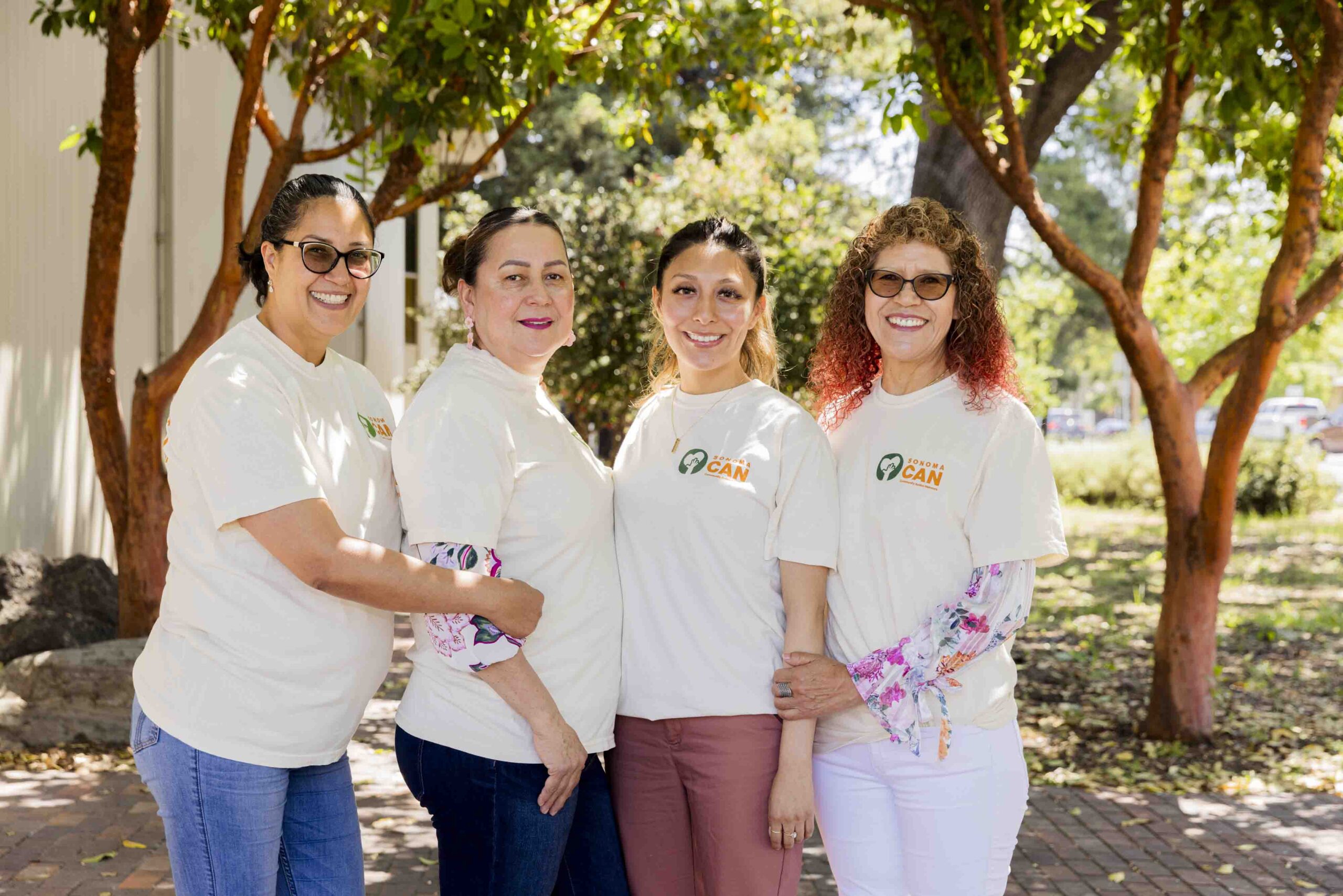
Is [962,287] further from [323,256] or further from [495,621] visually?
[323,256]

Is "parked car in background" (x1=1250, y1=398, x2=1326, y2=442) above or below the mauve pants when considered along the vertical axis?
above

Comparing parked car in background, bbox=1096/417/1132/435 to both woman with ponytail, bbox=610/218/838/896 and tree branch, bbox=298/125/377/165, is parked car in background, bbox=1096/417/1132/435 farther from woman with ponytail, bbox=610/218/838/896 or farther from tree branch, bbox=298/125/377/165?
woman with ponytail, bbox=610/218/838/896

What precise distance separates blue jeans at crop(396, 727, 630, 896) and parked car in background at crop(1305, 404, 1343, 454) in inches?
986

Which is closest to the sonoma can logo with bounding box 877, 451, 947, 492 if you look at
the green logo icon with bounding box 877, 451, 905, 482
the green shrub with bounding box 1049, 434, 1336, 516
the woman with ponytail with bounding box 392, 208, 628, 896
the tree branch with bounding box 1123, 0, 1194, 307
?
the green logo icon with bounding box 877, 451, 905, 482

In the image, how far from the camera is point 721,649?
2.85 m

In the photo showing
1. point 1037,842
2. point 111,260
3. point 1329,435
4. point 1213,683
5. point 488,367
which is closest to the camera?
point 488,367

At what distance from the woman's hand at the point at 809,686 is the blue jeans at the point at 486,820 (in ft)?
1.69

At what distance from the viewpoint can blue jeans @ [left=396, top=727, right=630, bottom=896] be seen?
265 centimetres

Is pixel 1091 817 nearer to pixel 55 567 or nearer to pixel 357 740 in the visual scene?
pixel 357 740

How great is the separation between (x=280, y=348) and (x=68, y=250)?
7.43 meters

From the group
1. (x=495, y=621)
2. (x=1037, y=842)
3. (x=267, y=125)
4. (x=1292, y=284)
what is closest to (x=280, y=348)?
(x=495, y=621)

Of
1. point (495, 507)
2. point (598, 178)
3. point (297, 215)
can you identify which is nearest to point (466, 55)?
point (297, 215)

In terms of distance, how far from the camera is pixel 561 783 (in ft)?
8.79

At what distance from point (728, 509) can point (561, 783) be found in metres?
0.71
